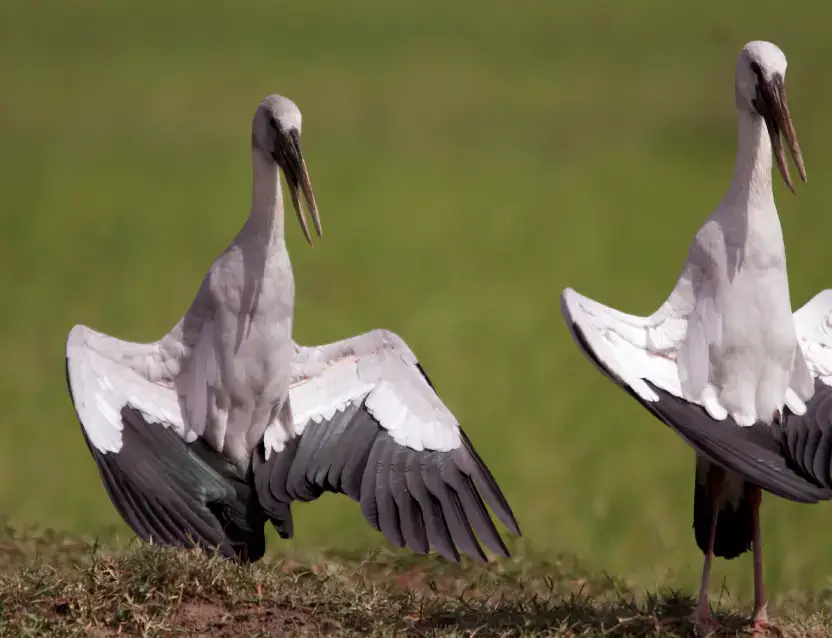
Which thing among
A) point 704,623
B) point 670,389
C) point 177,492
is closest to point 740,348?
point 670,389

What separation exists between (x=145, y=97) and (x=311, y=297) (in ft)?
29.9

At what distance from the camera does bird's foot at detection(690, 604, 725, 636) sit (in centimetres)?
583

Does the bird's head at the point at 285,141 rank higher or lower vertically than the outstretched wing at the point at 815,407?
higher

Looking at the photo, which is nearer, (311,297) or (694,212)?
(311,297)

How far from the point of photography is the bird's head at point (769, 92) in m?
5.97

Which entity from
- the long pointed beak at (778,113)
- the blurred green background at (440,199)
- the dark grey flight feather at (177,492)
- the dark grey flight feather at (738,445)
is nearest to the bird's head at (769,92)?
the long pointed beak at (778,113)

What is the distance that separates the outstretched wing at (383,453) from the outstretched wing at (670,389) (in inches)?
26.5

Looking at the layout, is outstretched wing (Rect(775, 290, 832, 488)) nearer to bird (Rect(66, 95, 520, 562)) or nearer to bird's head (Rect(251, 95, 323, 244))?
bird (Rect(66, 95, 520, 562))

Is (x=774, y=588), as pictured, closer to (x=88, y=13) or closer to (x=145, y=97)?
(x=145, y=97)

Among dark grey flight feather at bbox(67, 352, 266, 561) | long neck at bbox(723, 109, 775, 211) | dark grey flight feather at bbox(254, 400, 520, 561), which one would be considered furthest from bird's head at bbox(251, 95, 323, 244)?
long neck at bbox(723, 109, 775, 211)

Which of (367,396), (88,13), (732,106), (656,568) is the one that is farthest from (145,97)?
(367,396)

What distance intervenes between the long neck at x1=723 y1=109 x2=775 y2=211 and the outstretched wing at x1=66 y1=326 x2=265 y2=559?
2.16 metres

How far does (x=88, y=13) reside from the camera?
29469 millimetres

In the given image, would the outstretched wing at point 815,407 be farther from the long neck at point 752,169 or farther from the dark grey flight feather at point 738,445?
the long neck at point 752,169
